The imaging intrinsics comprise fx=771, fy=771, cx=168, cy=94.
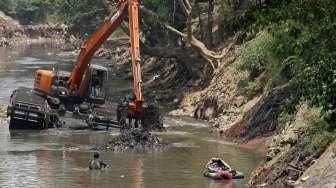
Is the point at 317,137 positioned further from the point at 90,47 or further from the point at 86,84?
the point at 86,84

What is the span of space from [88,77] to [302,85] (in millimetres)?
28394

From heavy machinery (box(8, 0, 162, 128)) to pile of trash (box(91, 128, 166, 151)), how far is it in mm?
2743

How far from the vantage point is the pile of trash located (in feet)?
112

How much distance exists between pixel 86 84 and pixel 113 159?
12.2 meters

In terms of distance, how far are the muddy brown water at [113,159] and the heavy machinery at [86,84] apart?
111 cm

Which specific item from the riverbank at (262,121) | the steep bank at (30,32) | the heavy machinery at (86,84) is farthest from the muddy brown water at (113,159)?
the steep bank at (30,32)

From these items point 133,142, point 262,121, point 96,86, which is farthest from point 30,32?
point 133,142

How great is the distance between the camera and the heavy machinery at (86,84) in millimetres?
38906

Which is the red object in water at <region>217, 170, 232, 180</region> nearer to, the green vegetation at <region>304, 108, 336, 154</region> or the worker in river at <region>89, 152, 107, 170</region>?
the green vegetation at <region>304, 108, 336, 154</region>

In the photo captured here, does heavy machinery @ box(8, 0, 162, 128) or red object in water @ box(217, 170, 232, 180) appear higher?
heavy machinery @ box(8, 0, 162, 128)

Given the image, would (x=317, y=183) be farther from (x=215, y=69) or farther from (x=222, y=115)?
(x=215, y=69)

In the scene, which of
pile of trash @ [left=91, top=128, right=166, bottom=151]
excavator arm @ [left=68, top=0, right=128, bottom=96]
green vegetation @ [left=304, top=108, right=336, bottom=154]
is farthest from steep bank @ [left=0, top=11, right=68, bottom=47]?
green vegetation @ [left=304, top=108, right=336, bottom=154]

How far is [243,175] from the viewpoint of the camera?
1089 inches

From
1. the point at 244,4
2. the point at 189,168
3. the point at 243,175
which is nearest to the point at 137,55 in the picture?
the point at 189,168
